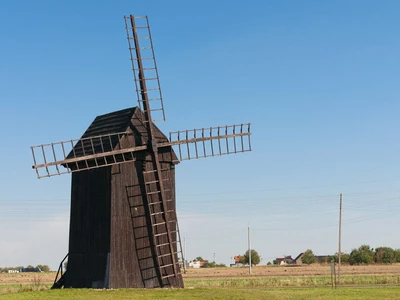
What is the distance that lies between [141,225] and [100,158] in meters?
3.94

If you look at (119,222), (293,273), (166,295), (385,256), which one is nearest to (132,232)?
(119,222)

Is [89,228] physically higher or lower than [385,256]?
higher

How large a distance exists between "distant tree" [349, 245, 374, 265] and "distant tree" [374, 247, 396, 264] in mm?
1112

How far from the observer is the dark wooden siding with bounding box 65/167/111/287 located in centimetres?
3478

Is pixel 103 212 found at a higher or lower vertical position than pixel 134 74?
lower

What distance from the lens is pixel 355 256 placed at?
11288 centimetres

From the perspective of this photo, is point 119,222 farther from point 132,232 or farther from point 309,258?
point 309,258

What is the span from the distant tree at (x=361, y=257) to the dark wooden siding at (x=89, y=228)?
82.3m

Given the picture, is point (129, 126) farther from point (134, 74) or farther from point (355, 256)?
point (355, 256)

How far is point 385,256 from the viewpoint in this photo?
113375mm

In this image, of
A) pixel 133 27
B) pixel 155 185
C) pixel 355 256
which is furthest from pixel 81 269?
pixel 355 256

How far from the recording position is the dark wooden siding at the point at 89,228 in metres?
34.8

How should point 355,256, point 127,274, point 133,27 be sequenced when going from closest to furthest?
point 127,274
point 133,27
point 355,256

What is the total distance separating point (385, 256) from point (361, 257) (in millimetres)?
4134
